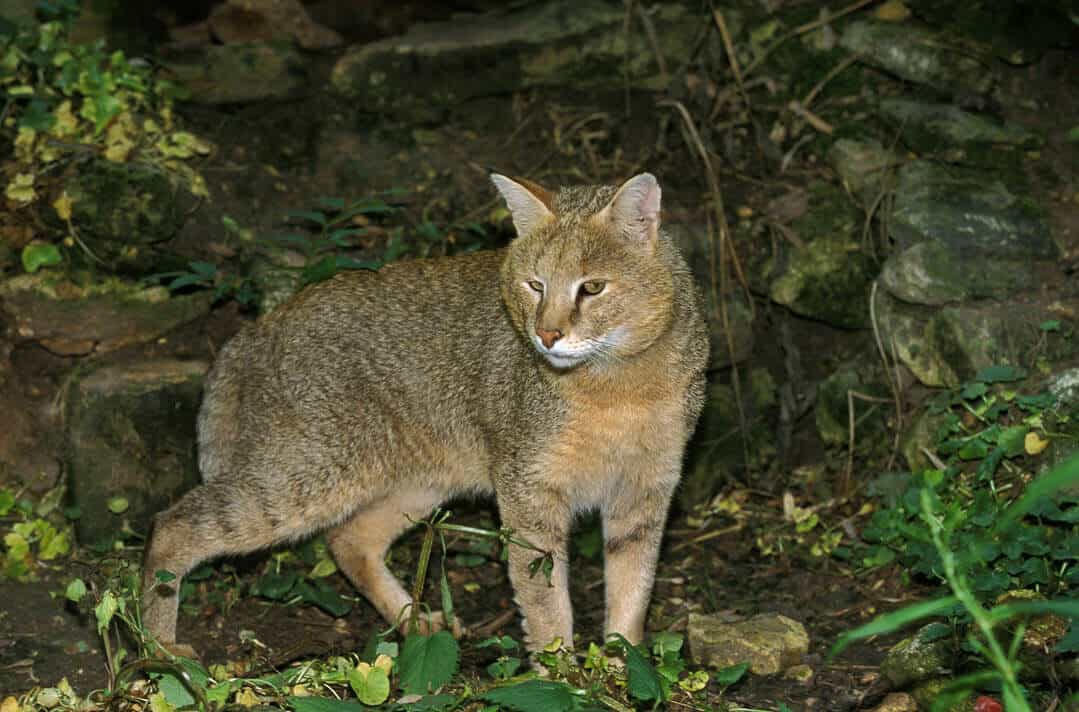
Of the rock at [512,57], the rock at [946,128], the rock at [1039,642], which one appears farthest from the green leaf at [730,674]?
the rock at [512,57]

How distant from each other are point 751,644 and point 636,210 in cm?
185

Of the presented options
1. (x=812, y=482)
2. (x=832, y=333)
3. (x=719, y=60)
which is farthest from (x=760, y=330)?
(x=719, y=60)

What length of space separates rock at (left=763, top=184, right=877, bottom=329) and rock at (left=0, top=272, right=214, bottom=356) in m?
3.00

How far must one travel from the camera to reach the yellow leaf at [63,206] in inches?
259

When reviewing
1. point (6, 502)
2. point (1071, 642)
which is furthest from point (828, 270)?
point (6, 502)

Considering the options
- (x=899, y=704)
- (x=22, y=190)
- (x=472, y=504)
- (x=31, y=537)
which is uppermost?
(x=22, y=190)

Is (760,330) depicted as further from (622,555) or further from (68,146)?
(68,146)

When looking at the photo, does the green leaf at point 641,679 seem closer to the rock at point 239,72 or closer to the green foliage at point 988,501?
the green foliage at point 988,501

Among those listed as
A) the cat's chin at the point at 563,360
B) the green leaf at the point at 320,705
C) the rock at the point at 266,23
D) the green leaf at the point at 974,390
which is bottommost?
the green leaf at the point at 974,390

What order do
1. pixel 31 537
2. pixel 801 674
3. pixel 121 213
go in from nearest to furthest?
1. pixel 801 674
2. pixel 31 537
3. pixel 121 213

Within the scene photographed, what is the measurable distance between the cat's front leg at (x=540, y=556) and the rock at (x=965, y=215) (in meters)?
2.65

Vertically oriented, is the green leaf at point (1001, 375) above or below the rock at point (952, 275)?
below

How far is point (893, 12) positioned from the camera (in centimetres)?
755

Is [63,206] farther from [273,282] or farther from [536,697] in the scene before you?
[536,697]
